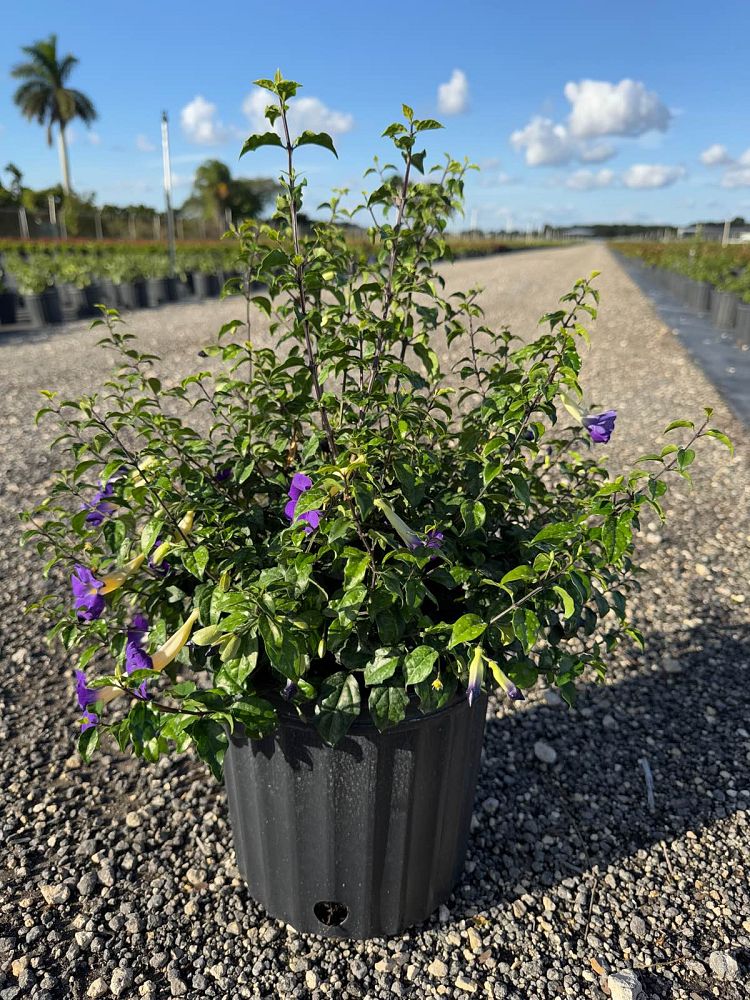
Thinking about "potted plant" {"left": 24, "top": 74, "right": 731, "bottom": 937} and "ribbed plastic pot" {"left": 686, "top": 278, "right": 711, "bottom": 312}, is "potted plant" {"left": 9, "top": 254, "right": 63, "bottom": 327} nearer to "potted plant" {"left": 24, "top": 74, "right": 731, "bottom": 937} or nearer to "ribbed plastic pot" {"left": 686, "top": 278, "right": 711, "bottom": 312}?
"potted plant" {"left": 24, "top": 74, "right": 731, "bottom": 937}

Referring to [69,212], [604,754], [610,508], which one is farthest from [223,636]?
[69,212]

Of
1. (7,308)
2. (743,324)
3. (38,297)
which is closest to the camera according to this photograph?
(743,324)

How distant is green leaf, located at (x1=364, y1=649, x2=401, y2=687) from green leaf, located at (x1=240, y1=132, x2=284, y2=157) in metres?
0.93

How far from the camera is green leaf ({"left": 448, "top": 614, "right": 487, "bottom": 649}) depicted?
1.16 metres

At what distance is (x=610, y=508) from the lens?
3.92 ft

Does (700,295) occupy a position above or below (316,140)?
below

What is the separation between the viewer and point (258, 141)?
126cm

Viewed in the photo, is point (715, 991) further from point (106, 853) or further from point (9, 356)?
point (9, 356)

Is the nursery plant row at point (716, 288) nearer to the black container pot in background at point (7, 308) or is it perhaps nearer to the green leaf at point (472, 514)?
the green leaf at point (472, 514)

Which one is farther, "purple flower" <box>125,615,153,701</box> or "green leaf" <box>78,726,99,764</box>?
"purple flower" <box>125,615,153,701</box>

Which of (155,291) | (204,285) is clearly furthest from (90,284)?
(204,285)

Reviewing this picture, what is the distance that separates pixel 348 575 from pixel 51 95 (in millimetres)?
52607

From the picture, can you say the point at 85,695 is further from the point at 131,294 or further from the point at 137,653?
the point at 131,294

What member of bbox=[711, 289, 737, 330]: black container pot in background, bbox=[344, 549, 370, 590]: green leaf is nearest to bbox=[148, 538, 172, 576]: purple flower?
bbox=[344, 549, 370, 590]: green leaf
